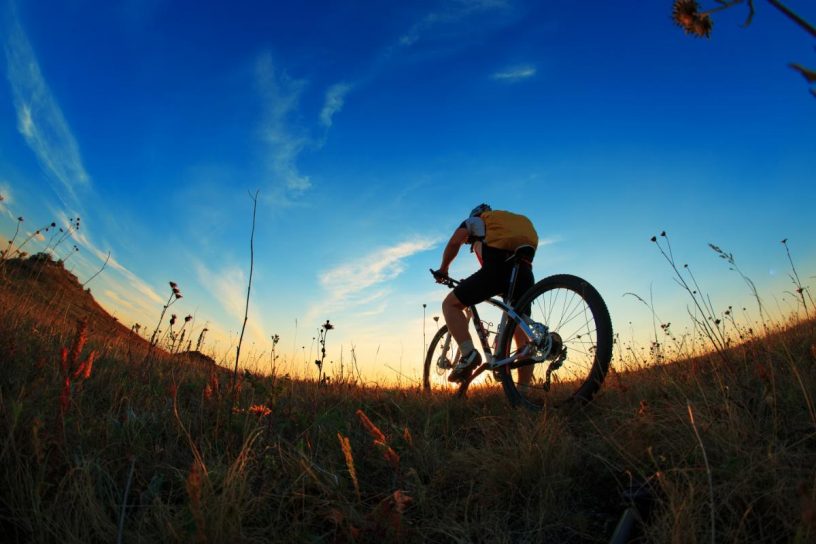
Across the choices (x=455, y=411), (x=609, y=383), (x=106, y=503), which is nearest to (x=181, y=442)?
(x=106, y=503)

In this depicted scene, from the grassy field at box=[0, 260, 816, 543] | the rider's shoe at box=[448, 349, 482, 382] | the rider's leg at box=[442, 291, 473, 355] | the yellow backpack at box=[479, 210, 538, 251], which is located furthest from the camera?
the rider's leg at box=[442, 291, 473, 355]

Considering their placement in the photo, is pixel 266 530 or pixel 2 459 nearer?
pixel 266 530

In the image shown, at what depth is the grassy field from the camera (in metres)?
1.80

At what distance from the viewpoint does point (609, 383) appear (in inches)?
180

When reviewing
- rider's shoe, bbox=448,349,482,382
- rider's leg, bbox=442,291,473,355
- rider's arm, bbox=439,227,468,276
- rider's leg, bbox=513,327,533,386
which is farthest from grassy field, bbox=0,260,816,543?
rider's arm, bbox=439,227,468,276

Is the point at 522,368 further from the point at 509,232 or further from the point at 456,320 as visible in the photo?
the point at 509,232

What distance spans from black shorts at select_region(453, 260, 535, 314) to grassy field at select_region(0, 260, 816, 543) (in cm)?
156

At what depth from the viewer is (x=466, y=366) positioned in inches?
187

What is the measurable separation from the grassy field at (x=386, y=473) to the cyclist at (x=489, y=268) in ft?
4.47

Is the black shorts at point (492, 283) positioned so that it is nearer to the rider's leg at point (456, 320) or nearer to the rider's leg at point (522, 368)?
the rider's leg at point (456, 320)

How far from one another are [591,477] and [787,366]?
7.31ft

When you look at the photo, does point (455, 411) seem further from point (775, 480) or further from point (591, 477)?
point (775, 480)

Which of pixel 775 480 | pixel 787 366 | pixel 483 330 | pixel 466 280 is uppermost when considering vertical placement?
pixel 466 280

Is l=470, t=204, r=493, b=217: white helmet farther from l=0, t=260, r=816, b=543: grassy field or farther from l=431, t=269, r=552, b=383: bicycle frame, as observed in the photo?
l=0, t=260, r=816, b=543: grassy field
